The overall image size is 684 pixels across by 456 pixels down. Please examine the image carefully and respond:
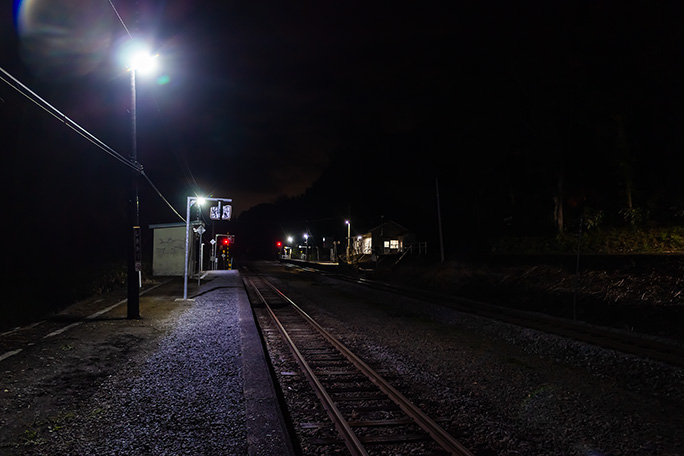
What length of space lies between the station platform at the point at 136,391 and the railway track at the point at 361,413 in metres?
0.61

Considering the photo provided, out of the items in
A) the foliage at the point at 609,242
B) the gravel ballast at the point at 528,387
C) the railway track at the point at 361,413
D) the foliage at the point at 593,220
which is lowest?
the gravel ballast at the point at 528,387

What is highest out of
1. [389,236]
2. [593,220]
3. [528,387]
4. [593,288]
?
[389,236]

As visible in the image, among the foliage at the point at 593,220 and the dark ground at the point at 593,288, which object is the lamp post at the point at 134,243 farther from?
the foliage at the point at 593,220

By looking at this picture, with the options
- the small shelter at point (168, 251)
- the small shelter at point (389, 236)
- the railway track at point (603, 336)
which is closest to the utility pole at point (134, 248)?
the railway track at point (603, 336)

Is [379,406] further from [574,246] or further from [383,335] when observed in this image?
[574,246]

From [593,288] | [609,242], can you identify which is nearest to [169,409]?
[593,288]

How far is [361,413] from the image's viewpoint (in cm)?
527

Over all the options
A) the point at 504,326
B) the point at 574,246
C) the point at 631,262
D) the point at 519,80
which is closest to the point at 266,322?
the point at 504,326

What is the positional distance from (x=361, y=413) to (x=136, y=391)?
10.1 feet

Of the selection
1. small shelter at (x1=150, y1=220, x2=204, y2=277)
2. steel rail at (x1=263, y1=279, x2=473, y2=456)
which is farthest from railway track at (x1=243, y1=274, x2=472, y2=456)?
small shelter at (x1=150, y1=220, x2=204, y2=277)

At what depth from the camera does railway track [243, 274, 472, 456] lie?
4336 millimetres

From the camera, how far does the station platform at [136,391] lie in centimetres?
433

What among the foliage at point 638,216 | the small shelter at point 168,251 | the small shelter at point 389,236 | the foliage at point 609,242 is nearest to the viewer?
the foliage at point 609,242

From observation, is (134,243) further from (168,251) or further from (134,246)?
(168,251)
